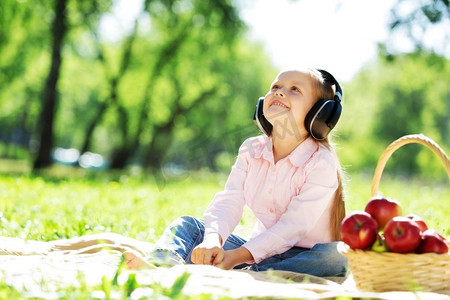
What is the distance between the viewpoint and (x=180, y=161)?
36.3 feet

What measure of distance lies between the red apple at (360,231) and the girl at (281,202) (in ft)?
2.01

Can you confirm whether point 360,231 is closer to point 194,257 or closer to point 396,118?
point 194,257

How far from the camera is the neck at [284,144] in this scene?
3447 millimetres

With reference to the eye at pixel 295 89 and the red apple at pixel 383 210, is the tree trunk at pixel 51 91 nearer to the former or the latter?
the eye at pixel 295 89

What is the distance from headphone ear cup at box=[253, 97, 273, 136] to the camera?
138 inches

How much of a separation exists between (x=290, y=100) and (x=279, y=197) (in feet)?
1.96

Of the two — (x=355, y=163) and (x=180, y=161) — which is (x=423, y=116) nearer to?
(x=355, y=163)

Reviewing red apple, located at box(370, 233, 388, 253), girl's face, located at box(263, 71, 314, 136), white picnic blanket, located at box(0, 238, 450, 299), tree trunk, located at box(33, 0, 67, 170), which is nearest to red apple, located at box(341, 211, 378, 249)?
red apple, located at box(370, 233, 388, 253)

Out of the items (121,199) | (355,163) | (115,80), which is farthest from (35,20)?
(355,163)

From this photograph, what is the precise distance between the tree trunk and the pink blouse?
39.6ft

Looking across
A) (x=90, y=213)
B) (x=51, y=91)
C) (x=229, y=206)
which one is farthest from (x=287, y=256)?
(x=51, y=91)

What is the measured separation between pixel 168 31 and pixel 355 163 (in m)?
23.2

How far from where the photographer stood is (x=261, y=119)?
354 cm

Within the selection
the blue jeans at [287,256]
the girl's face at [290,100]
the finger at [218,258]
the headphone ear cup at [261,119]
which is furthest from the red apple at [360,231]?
the headphone ear cup at [261,119]
